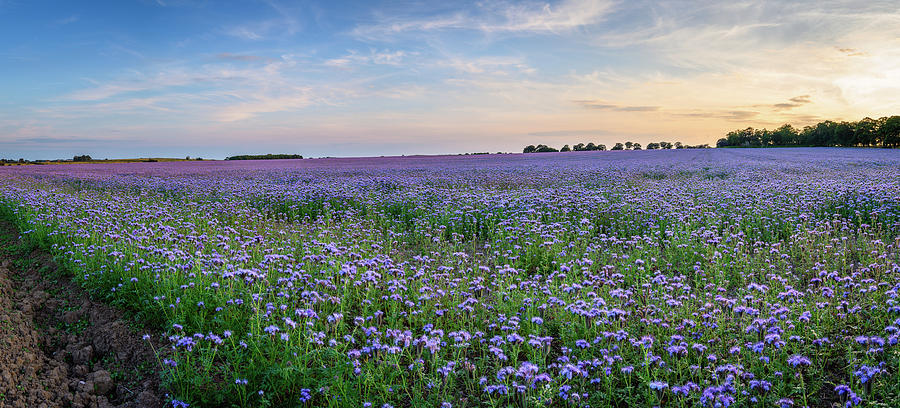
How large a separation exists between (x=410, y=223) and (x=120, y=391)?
702 cm

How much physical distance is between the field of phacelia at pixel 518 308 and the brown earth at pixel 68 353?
0.75 ft

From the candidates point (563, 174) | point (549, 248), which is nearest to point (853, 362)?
point (549, 248)

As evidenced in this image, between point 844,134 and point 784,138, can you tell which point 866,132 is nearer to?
point 844,134

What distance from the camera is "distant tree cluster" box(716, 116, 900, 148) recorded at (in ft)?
227

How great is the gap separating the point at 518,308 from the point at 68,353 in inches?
172

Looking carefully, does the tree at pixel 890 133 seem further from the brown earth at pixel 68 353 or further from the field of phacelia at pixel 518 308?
the brown earth at pixel 68 353

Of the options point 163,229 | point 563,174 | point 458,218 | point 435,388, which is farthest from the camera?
point 563,174

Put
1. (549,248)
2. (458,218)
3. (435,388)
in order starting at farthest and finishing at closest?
(458,218), (549,248), (435,388)

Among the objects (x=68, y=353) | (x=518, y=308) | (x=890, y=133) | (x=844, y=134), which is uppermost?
(x=844, y=134)

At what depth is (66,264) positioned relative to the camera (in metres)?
6.65

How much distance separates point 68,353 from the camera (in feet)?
14.6

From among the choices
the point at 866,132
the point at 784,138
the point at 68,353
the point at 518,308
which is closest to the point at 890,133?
the point at 866,132

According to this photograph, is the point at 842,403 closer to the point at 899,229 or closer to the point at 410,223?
the point at 899,229

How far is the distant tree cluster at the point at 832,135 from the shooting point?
69231 mm
